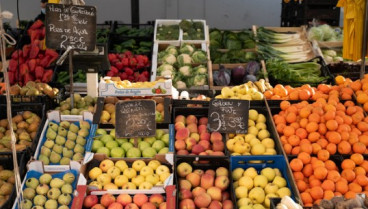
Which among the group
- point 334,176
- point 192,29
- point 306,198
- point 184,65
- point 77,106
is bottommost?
point 306,198

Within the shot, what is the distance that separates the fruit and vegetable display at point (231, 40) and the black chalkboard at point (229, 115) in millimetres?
3221

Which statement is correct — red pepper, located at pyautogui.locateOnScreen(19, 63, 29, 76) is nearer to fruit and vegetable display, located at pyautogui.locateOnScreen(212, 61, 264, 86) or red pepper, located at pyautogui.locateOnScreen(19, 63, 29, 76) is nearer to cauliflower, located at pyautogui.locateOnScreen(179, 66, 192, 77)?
cauliflower, located at pyautogui.locateOnScreen(179, 66, 192, 77)

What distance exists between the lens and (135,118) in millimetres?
3453

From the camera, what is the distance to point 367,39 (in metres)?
4.68

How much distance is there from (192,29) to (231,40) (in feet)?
2.10

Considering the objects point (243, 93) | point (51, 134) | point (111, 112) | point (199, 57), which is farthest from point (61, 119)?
point (199, 57)

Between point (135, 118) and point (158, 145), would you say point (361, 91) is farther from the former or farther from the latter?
point (135, 118)

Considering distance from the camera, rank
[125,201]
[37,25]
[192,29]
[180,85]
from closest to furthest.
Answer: [125,201] → [180,85] → [37,25] → [192,29]

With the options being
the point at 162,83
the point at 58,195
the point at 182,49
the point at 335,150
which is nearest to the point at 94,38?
the point at 162,83

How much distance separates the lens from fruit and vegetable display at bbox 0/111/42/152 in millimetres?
3711

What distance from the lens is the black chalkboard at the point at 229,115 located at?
364 cm

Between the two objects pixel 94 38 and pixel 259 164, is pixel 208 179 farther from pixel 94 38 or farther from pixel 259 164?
pixel 94 38

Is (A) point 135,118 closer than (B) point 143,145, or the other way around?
(A) point 135,118

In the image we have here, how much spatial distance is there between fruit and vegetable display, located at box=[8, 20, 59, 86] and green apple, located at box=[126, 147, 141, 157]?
9.06 ft
